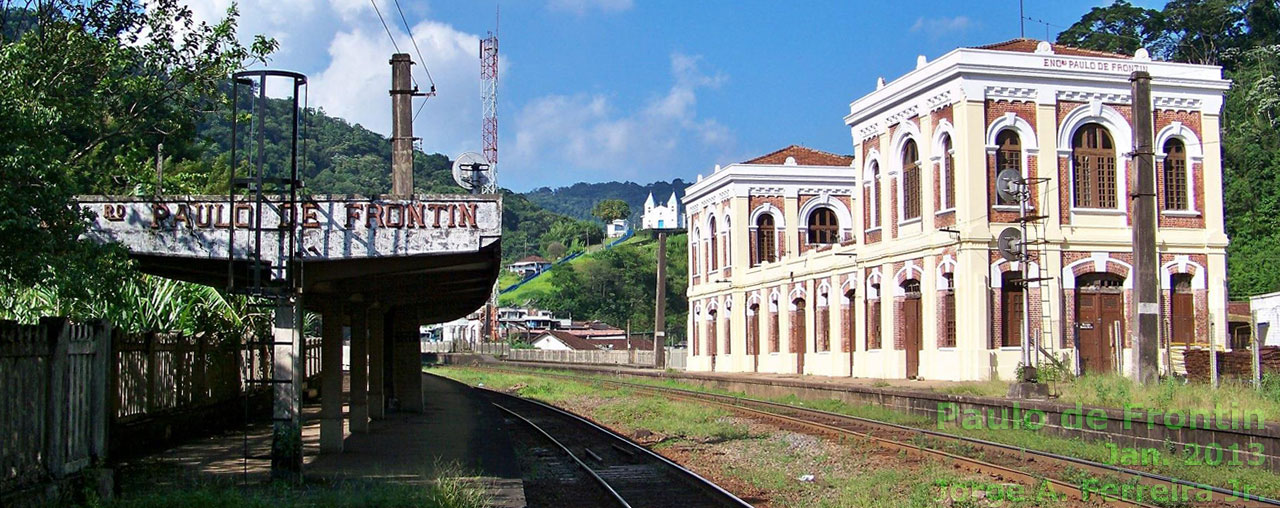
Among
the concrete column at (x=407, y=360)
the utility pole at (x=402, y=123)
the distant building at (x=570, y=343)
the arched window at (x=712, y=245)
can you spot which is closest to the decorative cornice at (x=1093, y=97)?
the concrete column at (x=407, y=360)

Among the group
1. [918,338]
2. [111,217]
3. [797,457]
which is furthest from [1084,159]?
[111,217]

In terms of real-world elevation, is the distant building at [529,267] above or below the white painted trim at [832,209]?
above

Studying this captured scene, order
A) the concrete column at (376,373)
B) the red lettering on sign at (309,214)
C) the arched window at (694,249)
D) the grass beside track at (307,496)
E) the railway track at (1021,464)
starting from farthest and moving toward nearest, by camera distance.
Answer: the arched window at (694,249) → the concrete column at (376,373) → the red lettering on sign at (309,214) → the railway track at (1021,464) → the grass beside track at (307,496)

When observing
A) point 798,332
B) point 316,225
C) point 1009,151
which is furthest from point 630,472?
point 798,332

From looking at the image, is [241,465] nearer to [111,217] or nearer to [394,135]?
[111,217]

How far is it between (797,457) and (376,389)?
9.89 meters

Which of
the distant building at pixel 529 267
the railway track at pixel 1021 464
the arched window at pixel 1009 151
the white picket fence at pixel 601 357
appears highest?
the distant building at pixel 529 267

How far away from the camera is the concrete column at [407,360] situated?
26.8 meters

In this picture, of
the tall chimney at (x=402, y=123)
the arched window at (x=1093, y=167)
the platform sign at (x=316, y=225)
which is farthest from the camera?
the arched window at (x=1093, y=167)

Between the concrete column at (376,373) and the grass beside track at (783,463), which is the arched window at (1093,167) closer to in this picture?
the grass beside track at (783,463)

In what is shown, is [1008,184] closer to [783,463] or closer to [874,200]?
[874,200]

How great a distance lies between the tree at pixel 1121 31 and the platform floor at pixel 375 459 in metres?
65.8

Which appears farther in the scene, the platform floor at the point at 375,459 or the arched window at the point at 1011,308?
the arched window at the point at 1011,308

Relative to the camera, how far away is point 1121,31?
80188 mm
